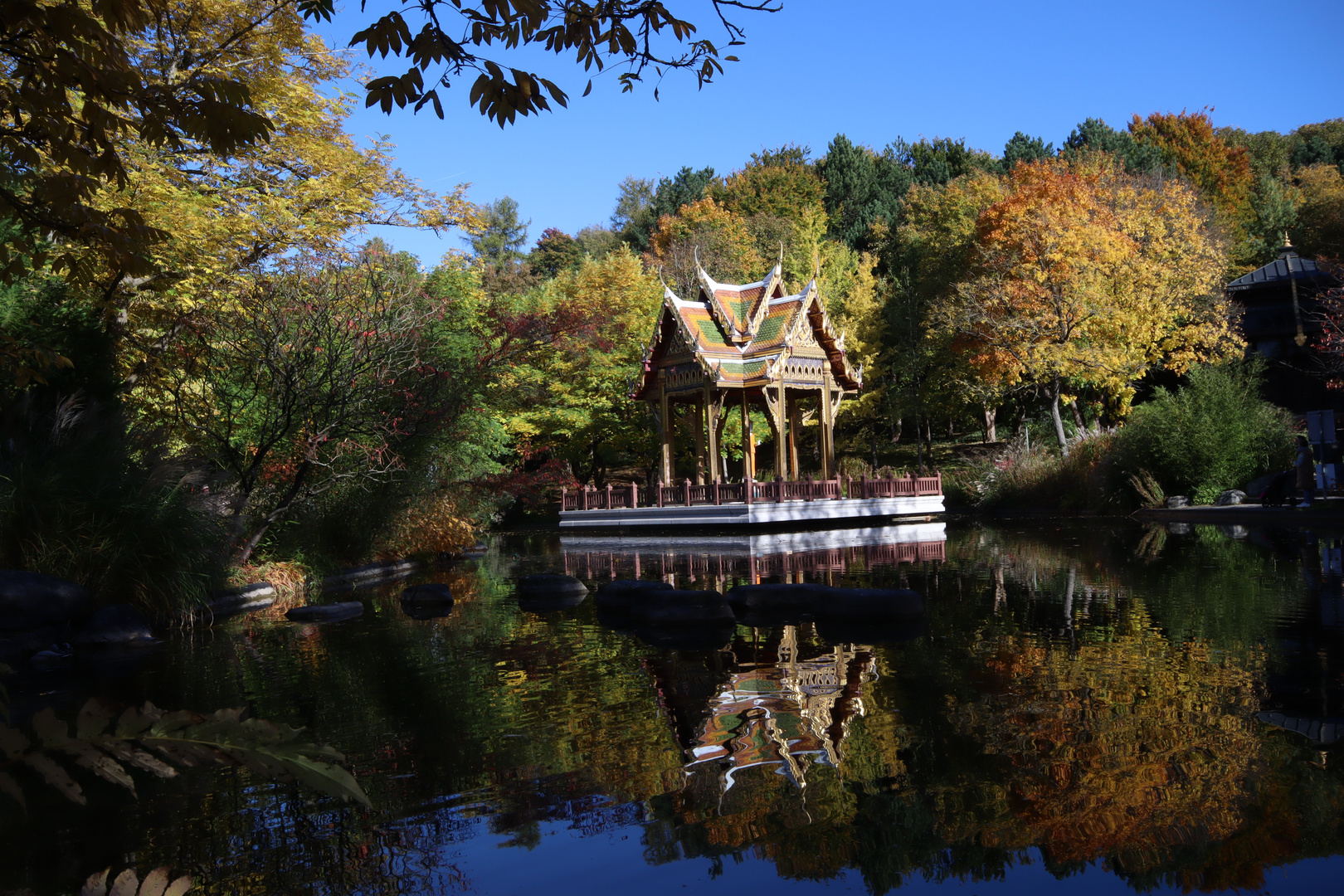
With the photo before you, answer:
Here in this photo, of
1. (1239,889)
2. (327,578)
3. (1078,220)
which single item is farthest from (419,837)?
(1078,220)

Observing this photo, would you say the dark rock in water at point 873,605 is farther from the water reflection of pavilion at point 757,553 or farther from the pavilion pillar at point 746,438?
the pavilion pillar at point 746,438

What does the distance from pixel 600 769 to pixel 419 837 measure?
1.14m

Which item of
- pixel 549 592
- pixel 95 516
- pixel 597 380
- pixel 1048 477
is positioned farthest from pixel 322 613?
pixel 597 380

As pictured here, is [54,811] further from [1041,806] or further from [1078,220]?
[1078,220]

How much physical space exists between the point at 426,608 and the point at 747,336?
20.9 metres

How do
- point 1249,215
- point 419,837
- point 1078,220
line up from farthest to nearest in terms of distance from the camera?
point 1249,215
point 1078,220
point 419,837

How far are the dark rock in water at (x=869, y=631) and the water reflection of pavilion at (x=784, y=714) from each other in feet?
1.69

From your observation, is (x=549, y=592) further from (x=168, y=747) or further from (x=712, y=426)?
(x=712, y=426)

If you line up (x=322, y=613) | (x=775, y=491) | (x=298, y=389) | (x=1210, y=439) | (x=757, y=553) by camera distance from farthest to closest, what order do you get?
(x=775, y=491)
(x=1210, y=439)
(x=757, y=553)
(x=298, y=389)
(x=322, y=613)

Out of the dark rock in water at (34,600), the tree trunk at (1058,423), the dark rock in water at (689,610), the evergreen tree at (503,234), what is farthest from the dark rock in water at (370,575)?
the evergreen tree at (503,234)

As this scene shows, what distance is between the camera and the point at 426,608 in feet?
42.6

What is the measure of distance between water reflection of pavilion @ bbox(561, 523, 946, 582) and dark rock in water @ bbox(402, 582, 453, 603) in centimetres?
370

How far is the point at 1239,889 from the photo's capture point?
3541mm

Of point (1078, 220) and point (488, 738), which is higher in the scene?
point (1078, 220)
